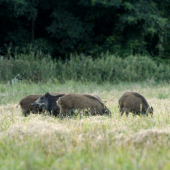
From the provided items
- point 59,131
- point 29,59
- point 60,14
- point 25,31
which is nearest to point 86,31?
point 60,14

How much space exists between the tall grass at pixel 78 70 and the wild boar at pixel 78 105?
7.84 metres

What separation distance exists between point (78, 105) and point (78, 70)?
10150 millimetres

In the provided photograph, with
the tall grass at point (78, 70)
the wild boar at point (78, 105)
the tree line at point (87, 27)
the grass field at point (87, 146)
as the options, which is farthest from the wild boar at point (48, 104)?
the tree line at point (87, 27)

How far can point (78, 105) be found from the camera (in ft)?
23.6

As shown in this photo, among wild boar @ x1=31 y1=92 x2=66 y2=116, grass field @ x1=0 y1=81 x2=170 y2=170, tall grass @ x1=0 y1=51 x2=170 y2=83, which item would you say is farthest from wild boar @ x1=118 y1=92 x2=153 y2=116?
tall grass @ x1=0 y1=51 x2=170 y2=83

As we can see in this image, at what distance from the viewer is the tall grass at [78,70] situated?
51.7ft

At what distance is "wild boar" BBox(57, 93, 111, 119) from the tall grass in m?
7.84

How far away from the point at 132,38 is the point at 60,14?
6.22 meters

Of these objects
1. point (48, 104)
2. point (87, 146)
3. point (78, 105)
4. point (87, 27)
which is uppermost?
point (87, 27)

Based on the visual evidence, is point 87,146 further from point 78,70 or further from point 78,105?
point 78,70

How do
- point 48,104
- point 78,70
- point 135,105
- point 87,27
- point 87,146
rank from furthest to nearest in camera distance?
point 87,27, point 78,70, point 48,104, point 135,105, point 87,146

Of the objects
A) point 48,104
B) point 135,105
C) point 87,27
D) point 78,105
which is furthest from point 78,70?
point 135,105

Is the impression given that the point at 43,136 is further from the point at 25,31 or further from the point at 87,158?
the point at 25,31

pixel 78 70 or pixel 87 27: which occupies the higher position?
pixel 87 27
